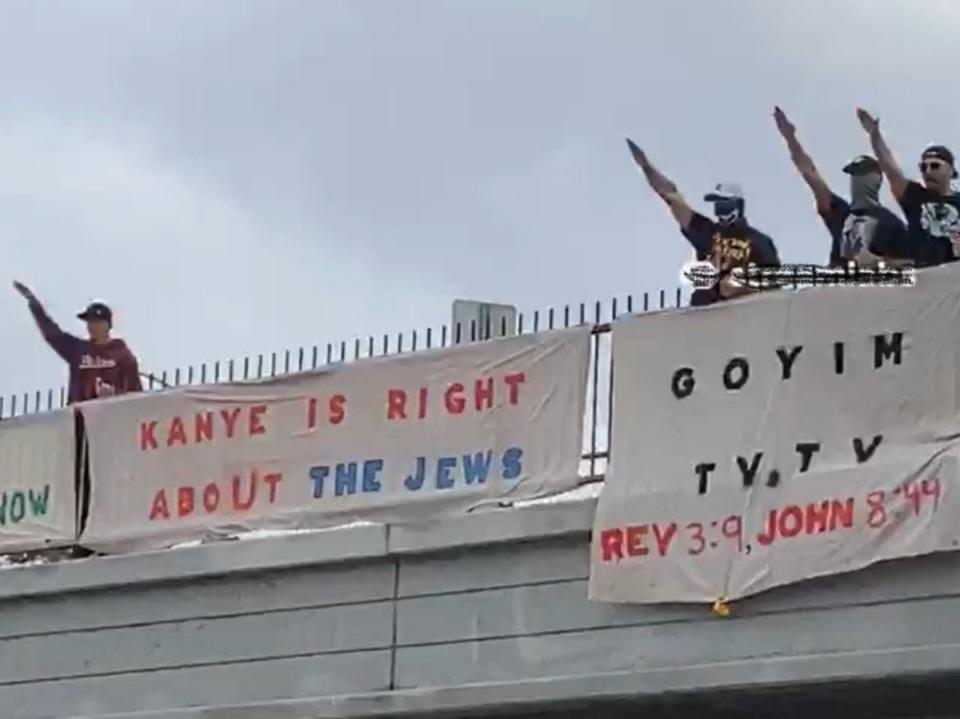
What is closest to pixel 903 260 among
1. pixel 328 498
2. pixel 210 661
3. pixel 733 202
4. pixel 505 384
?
pixel 733 202

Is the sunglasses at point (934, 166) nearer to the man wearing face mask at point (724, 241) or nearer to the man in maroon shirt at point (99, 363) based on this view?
the man wearing face mask at point (724, 241)

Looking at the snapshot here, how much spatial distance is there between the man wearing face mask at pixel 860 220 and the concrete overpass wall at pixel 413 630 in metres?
1.56

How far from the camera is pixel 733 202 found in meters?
11.7

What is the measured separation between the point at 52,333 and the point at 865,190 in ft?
18.2

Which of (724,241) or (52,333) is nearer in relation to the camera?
(724,241)

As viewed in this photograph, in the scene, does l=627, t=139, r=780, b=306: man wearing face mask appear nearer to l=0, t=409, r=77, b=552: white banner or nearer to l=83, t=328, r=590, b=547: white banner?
l=83, t=328, r=590, b=547: white banner

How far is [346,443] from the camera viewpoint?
12688 millimetres

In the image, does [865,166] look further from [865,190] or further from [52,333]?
[52,333]

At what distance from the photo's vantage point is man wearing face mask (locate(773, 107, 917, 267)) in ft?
36.9

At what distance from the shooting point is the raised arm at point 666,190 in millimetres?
11875

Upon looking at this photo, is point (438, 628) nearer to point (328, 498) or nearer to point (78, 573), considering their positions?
point (328, 498)

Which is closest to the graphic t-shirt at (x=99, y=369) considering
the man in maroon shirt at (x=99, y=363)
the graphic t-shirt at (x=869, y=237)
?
the man in maroon shirt at (x=99, y=363)

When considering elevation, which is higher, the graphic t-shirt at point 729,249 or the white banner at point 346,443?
the graphic t-shirt at point 729,249

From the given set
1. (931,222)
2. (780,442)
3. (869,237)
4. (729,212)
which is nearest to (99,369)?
(729,212)
